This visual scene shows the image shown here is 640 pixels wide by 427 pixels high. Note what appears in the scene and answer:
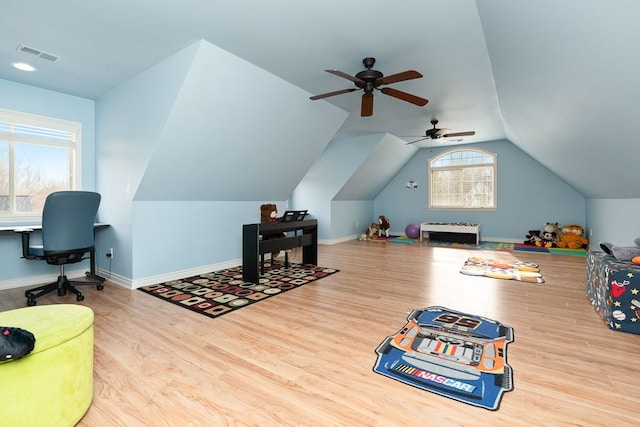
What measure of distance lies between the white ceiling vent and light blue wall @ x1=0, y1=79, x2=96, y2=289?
3.45 feet

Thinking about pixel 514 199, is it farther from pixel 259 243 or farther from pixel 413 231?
pixel 259 243

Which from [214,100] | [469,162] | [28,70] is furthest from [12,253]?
[469,162]

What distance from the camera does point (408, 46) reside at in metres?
3.13

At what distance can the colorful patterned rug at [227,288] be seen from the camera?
3.24 m

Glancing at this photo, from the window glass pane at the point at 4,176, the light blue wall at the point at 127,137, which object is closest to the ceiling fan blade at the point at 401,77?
the light blue wall at the point at 127,137

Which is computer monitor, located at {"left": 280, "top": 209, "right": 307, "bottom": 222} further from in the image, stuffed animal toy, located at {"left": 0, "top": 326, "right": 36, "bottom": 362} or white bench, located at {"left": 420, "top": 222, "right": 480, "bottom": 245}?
white bench, located at {"left": 420, "top": 222, "right": 480, "bottom": 245}

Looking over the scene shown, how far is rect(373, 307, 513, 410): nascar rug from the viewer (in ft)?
5.84

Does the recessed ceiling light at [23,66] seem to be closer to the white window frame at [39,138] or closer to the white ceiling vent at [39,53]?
the white ceiling vent at [39,53]

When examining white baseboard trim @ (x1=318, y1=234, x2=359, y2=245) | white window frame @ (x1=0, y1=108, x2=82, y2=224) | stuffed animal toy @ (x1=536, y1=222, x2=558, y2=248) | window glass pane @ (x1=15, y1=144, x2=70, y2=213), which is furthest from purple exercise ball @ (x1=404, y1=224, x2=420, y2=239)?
window glass pane @ (x1=15, y1=144, x2=70, y2=213)

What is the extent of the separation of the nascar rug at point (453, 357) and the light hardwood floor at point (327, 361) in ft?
0.24

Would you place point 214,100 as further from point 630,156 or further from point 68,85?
point 630,156

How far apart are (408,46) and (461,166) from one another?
621 cm

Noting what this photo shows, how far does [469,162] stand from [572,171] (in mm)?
3202

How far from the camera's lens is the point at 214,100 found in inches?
140
